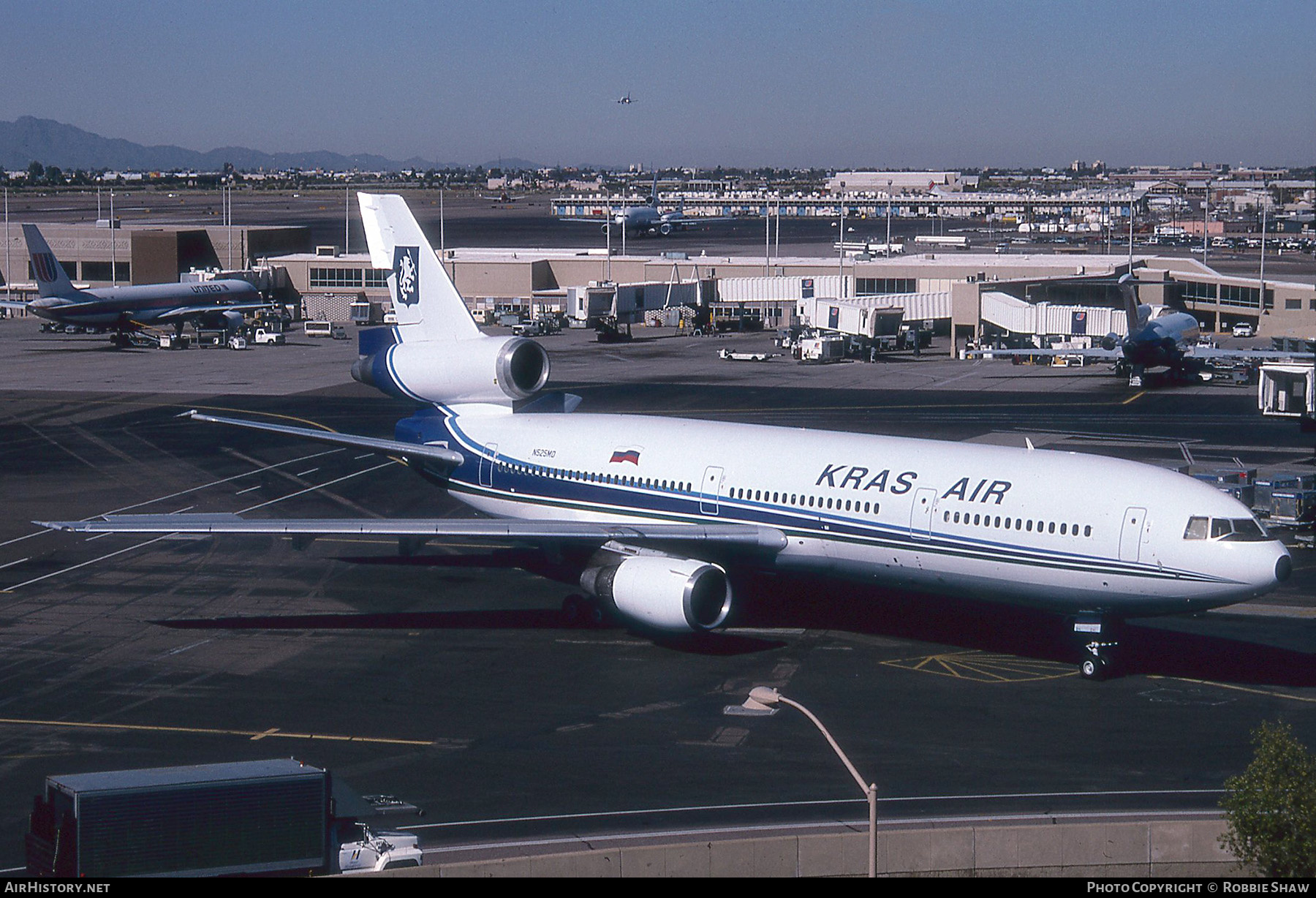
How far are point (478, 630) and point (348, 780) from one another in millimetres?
11610

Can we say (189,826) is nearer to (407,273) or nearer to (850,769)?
(850,769)

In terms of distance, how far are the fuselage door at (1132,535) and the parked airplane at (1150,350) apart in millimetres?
56355

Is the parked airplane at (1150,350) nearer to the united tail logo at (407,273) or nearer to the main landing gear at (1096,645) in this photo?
the united tail logo at (407,273)

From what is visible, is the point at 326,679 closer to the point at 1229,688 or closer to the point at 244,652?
the point at 244,652

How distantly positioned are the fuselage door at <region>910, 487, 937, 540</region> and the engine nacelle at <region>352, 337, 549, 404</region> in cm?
1377

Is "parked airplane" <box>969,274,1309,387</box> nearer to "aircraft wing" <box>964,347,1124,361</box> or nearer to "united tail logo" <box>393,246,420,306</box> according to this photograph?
"aircraft wing" <box>964,347,1124,361</box>

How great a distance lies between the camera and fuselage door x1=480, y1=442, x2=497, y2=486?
4434 cm

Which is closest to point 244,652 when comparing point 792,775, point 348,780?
point 348,780

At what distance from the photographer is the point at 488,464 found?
1750 inches

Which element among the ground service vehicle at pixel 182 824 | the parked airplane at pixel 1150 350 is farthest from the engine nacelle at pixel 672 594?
the parked airplane at pixel 1150 350

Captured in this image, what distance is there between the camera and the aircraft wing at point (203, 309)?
4619 inches

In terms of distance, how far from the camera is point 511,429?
1752 inches

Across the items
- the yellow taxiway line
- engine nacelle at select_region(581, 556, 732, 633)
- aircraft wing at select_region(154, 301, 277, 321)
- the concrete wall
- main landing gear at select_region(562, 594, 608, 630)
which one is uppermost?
aircraft wing at select_region(154, 301, 277, 321)

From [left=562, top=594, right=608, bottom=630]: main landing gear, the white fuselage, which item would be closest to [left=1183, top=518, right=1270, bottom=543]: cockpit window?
the white fuselage
